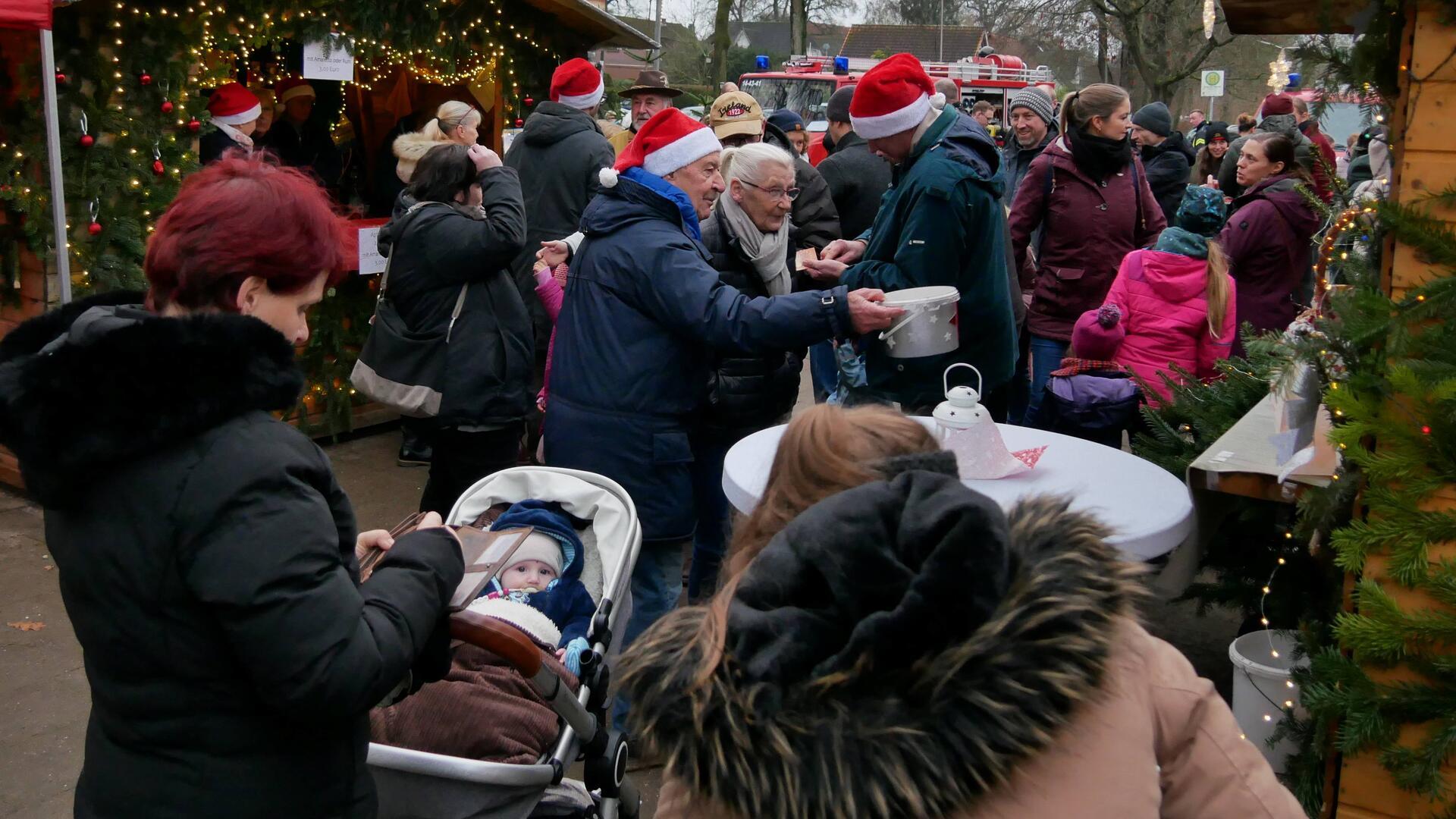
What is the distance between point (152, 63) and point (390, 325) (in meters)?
2.35

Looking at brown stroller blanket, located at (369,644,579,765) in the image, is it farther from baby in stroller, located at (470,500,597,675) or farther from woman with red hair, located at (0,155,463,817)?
woman with red hair, located at (0,155,463,817)

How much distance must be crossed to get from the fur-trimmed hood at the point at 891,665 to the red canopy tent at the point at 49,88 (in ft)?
14.1

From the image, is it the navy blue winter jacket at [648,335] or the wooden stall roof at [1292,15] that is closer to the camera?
the wooden stall roof at [1292,15]

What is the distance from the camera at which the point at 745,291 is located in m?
4.82

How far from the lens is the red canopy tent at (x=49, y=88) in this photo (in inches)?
175

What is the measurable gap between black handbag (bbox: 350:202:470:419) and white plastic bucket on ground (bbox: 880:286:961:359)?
76.5 inches

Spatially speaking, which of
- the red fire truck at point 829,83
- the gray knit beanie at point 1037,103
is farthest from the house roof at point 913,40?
the gray knit beanie at point 1037,103

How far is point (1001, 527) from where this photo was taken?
4.87 ft

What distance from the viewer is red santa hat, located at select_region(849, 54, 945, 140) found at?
4219mm

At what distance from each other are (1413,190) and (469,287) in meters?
3.43

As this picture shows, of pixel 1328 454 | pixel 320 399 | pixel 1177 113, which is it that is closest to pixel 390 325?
pixel 320 399

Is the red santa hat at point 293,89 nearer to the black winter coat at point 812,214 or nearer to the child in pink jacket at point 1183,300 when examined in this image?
the black winter coat at point 812,214

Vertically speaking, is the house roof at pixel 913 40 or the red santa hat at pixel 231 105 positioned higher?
the house roof at pixel 913 40

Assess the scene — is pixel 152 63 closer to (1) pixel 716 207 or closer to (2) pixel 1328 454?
(1) pixel 716 207
